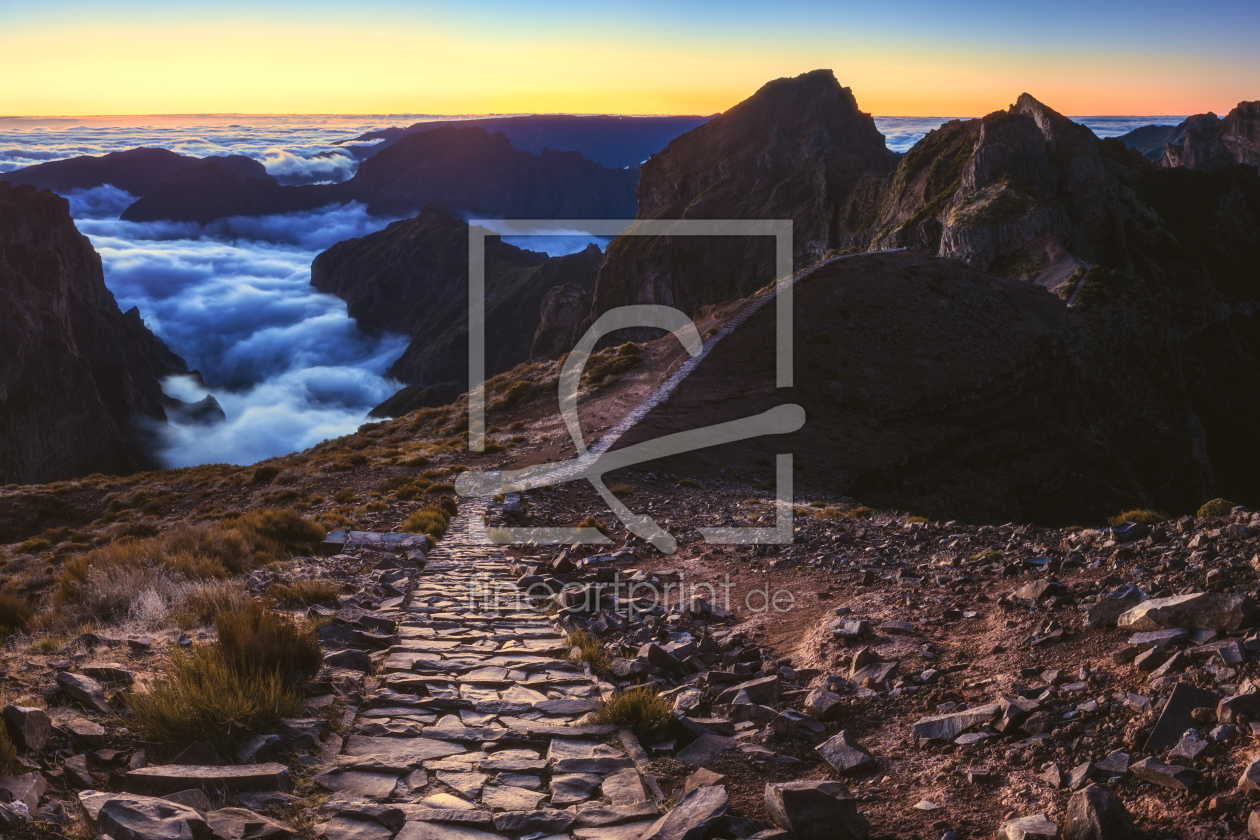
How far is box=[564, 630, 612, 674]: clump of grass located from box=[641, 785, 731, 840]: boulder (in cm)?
320

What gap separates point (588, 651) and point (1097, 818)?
5.22m

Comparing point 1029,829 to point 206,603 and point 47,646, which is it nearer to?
point 206,603

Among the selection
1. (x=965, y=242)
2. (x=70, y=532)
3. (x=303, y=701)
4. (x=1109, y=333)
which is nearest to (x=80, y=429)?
(x=70, y=532)

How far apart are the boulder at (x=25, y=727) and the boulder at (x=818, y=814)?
15.4 feet

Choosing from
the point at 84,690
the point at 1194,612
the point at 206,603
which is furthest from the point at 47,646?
the point at 1194,612

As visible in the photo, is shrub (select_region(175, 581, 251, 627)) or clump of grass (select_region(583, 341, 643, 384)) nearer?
shrub (select_region(175, 581, 251, 627))

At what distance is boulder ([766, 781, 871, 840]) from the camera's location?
4816 millimetres

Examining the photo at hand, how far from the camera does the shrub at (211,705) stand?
556cm

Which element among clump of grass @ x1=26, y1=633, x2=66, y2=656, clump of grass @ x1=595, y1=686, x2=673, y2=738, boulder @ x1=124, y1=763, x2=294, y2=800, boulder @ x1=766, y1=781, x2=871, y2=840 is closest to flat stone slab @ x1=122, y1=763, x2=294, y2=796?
boulder @ x1=124, y1=763, x2=294, y2=800

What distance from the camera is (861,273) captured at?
146 feet

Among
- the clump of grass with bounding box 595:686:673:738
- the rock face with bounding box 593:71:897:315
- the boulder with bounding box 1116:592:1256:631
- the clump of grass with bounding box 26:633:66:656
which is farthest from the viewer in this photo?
the rock face with bounding box 593:71:897:315

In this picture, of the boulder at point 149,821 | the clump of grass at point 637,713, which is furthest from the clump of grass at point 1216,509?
the boulder at point 149,821

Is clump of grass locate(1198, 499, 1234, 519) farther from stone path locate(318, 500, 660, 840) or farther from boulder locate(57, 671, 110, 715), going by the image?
boulder locate(57, 671, 110, 715)

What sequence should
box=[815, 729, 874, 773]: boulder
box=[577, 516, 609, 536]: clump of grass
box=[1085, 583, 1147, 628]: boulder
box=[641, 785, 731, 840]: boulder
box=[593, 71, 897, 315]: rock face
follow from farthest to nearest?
box=[593, 71, 897, 315]: rock face < box=[577, 516, 609, 536]: clump of grass < box=[1085, 583, 1147, 628]: boulder < box=[815, 729, 874, 773]: boulder < box=[641, 785, 731, 840]: boulder
